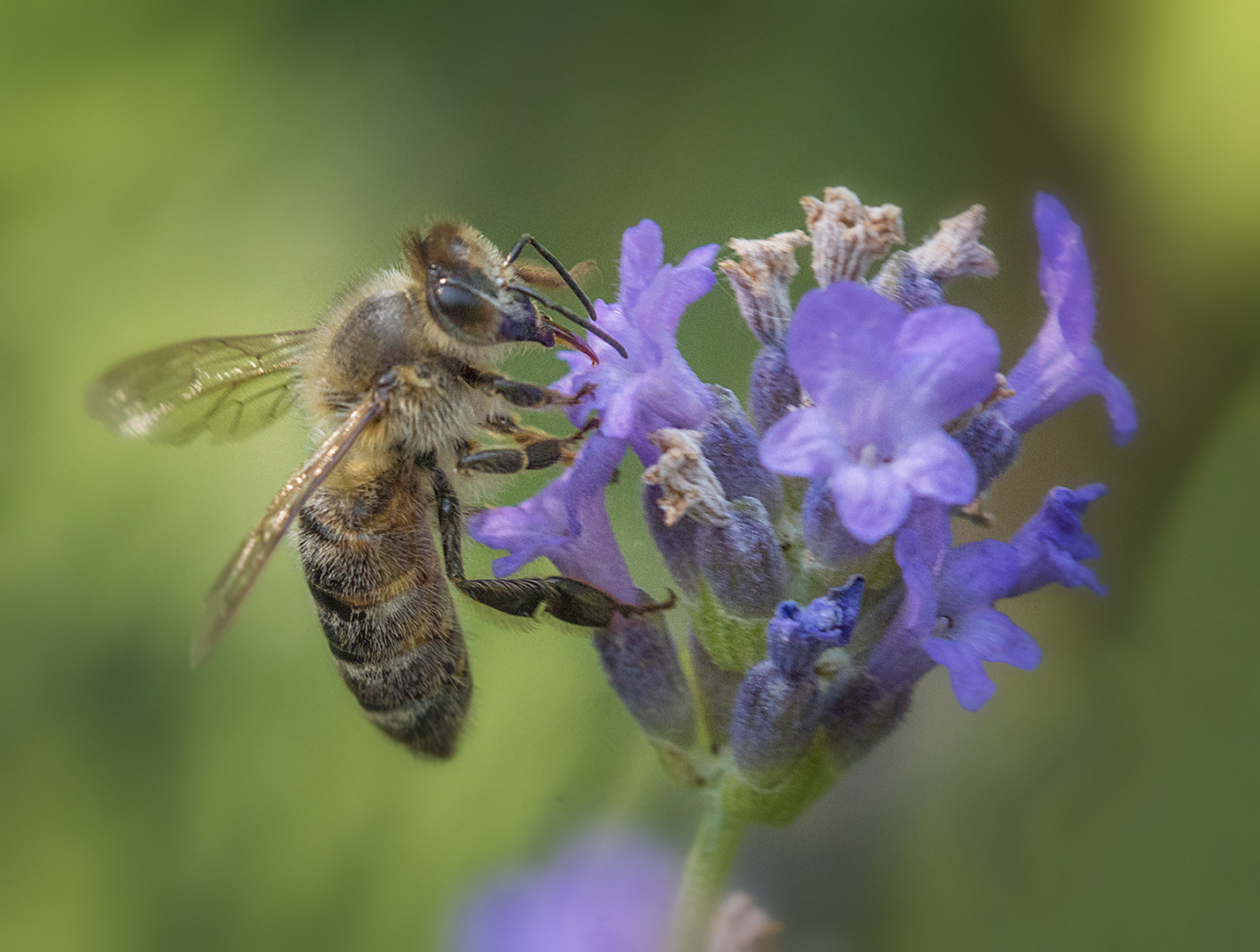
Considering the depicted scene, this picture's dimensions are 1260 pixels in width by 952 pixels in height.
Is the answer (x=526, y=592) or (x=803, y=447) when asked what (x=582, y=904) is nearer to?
(x=526, y=592)

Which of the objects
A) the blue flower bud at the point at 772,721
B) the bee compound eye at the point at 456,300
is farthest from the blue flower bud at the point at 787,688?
the bee compound eye at the point at 456,300

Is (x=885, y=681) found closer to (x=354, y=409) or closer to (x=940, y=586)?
(x=940, y=586)

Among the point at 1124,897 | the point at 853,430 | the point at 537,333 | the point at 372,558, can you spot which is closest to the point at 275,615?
the point at 372,558

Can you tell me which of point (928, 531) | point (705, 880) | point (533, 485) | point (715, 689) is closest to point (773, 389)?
point (928, 531)

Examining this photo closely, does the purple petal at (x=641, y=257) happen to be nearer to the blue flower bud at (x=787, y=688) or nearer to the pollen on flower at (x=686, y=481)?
the pollen on flower at (x=686, y=481)

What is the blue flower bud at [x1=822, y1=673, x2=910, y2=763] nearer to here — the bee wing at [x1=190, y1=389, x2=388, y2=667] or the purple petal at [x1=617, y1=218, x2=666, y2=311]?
the purple petal at [x1=617, y1=218, x2=666, y2=311]

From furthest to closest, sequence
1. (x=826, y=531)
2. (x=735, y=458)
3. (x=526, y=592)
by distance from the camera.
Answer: (x=526, y=592), (x=735, y=458), (x=826, y=531)

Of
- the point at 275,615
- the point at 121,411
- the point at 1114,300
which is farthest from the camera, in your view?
the point at 1114,300
